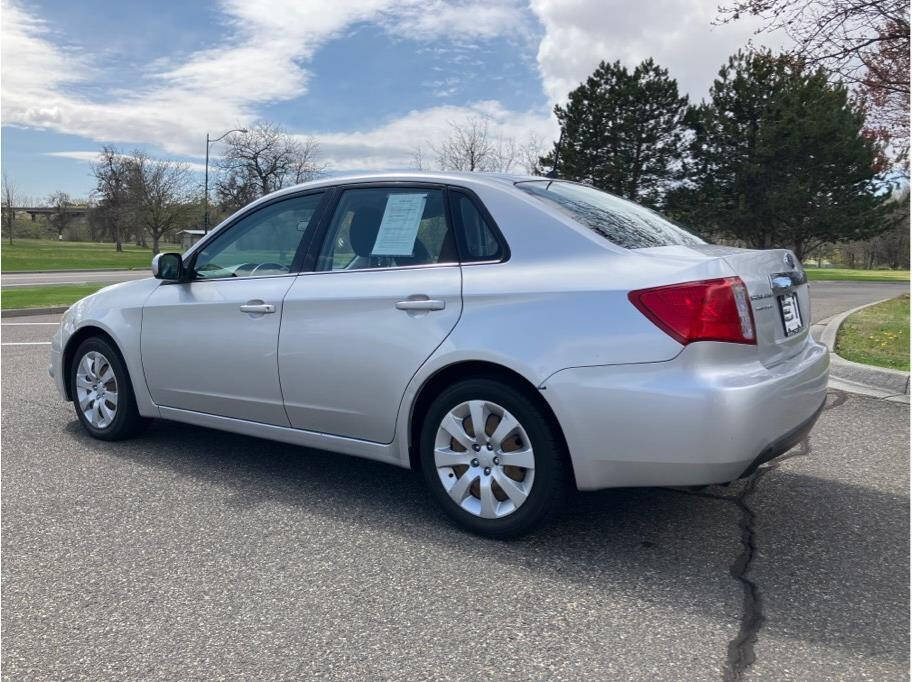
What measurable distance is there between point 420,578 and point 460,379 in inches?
34.2

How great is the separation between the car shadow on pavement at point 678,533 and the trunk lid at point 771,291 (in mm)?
836

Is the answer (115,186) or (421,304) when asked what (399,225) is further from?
(115,186)

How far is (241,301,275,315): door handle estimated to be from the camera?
13.2 feet

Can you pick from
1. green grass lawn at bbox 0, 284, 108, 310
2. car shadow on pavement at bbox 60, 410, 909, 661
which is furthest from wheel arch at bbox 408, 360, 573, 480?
green grass lawn at bbox 0, 284, 108, 310

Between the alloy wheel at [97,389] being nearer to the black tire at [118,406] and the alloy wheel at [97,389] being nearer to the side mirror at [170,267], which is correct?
the black tire at [118,406]

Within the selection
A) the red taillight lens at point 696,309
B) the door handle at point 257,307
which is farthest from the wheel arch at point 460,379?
the door handle at point 257,307

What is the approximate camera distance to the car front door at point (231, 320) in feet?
13.4

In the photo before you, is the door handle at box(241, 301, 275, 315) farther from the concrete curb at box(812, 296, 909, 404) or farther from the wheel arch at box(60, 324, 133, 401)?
the concrete curb at box(812, 296, 909, 404)

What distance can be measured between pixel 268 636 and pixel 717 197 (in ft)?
153

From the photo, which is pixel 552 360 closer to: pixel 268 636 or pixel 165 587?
pixel 268 636

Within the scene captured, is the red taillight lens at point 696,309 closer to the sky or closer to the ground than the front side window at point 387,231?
closer to the ground

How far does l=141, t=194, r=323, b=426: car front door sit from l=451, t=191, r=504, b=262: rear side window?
35.3 inches

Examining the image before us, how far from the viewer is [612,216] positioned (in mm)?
3689

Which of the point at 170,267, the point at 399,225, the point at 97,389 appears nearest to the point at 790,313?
the point at 399,225
